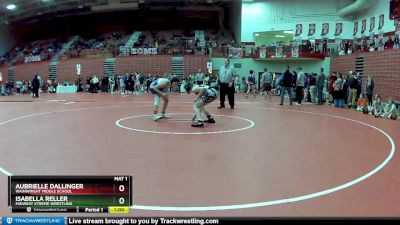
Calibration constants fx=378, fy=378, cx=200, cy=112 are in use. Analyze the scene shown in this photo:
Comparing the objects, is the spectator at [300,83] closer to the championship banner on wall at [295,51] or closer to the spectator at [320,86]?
the spectator at [320,86]

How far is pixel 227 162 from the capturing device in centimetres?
578

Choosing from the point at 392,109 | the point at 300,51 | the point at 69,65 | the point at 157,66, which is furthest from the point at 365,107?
the point at 69,65

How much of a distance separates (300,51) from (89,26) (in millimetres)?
28189

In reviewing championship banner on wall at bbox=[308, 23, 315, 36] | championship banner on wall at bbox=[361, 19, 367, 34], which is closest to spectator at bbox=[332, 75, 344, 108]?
championship banner on wall at bbox=[361, 19, 367, 34]

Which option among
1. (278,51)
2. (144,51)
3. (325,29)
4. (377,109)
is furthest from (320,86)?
(144,51)

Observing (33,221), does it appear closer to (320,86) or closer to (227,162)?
(227,162)

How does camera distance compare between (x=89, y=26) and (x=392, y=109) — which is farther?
(x=89, y=26)

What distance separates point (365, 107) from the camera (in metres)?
14.2

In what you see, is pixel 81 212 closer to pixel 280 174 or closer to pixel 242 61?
pixel 280 174

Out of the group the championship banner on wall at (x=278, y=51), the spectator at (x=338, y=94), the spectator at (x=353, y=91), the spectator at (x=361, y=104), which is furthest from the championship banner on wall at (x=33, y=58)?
the spectator at (x=361, y=104)

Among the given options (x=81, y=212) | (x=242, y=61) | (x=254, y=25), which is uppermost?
(x=254, y=25)
